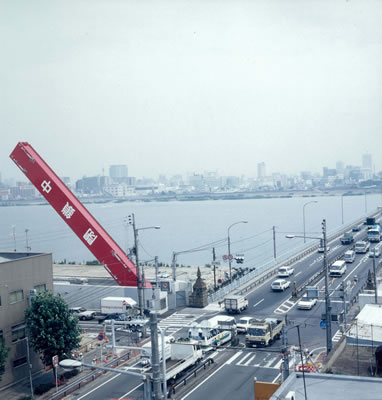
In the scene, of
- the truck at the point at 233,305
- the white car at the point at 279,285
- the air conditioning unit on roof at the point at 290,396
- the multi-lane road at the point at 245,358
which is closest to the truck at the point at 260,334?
the multi-lane road at the point at 245,358

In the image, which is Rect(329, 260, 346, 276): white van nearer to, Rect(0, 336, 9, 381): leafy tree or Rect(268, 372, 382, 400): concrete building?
Rect(0, 336, 9, 381): leafy tree

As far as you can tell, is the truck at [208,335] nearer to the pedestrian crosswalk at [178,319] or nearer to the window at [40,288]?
the pedestrian crosswalk at [178,319]

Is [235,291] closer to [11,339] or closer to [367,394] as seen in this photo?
[11,339]

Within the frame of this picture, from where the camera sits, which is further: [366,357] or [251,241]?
[251,241]

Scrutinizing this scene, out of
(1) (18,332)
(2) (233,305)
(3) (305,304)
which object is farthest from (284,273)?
(1) (18,332)

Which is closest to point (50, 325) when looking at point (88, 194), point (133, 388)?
point (133, 388)

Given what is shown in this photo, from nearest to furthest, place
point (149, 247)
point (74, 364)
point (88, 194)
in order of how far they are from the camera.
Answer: point (74, 364) < point (149, 247) < point (88, 194)

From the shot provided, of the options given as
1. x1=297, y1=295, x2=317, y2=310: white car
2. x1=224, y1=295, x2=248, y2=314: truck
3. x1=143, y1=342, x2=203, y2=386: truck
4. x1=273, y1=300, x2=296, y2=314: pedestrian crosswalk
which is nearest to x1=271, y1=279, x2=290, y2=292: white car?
x1=273, y1=300, x2=296, y2=314: pedestrian crosswalk

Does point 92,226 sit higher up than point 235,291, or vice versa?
point 92,226
